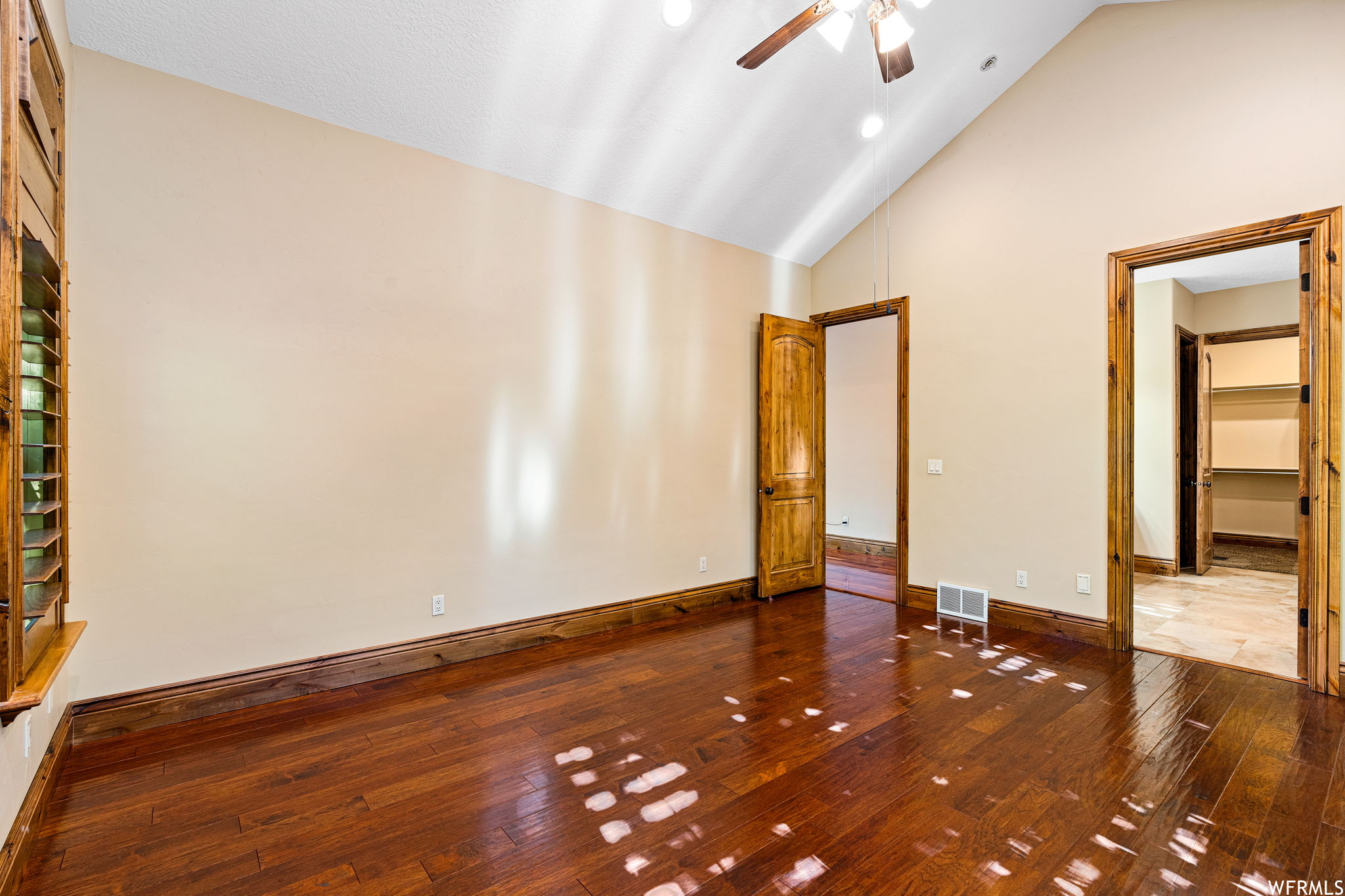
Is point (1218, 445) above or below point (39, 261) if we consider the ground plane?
below

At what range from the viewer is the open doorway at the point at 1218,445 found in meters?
5.00

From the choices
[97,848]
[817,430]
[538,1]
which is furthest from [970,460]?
[97,848]

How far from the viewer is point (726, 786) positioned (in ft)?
7.51

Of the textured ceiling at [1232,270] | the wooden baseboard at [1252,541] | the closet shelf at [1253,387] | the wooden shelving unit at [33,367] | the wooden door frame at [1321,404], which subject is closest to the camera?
the wooden shelving unit at [33,367]

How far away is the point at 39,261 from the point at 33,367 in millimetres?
350

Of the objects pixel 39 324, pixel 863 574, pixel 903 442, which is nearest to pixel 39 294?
pixel 39 324

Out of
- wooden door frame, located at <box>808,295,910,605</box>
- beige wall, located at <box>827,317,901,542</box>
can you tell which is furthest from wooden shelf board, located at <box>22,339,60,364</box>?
beige wall, located at <box>827,317,901,542</box>

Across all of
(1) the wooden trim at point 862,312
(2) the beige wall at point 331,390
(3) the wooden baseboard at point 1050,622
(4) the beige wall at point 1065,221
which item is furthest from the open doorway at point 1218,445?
(2) the beige wall at point 331,390

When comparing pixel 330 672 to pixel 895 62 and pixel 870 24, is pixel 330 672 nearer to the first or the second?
pixel 870 24

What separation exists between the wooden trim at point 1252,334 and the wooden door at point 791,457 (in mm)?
4356

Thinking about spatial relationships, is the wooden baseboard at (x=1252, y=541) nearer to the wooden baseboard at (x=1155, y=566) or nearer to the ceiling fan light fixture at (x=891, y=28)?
the wooden baseboard at (x=1155, y=566)

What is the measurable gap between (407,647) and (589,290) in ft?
8.00

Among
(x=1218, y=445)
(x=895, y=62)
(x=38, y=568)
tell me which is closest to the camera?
(x=38, y=568)

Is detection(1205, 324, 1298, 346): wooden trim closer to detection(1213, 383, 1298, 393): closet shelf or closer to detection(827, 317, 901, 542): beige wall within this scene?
detection(1213, 383, 1298, 393): closet shelf
